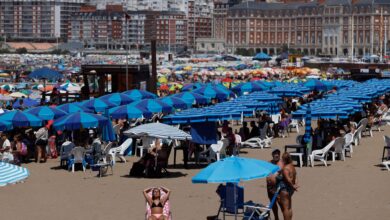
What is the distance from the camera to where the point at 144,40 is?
179 metres

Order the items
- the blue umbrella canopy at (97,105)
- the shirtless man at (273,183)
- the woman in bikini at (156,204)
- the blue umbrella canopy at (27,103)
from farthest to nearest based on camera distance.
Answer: the blue umbrella canopy at (27,103) < the blue umbrella canopy at (97,105) < the shirtless man at (273,183) < the woman in bikini at (156,204)

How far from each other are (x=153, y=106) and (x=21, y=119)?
4.57 meters

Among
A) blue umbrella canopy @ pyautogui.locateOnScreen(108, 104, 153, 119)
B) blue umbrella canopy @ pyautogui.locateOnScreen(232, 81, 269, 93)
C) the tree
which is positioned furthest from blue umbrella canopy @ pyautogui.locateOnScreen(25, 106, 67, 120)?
the tree

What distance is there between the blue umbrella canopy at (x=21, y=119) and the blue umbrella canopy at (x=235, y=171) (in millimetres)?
9580

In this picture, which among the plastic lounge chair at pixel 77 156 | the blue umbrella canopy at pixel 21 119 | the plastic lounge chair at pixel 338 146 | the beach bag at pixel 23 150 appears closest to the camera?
the plastic lounge chair at pixel 77 156

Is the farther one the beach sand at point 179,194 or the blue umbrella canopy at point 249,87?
the blue umbrella canopy at point 249,87

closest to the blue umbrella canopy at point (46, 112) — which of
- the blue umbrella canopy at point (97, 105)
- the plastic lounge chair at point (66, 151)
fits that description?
the plastic lounge chair at point (66, 151)

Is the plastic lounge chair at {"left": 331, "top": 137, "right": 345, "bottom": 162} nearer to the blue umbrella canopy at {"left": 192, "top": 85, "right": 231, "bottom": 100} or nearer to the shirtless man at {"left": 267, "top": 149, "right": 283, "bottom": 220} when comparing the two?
the shirtless man at {"left": 267, "top": 149, "right": 283, "bottom": 220}

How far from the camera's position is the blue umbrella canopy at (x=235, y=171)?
1218cm

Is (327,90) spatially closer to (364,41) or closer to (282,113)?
(282,113)

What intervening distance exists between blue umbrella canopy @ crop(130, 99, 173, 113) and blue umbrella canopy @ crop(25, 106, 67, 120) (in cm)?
221

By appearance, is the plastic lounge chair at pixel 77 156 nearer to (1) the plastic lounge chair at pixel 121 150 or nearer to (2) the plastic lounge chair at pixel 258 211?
(1) the plastic lounge chair at pixel 121 150

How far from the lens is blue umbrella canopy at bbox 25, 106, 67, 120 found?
73.8 feet

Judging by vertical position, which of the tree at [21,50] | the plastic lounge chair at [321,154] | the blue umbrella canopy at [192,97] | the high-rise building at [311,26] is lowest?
the plastic lounge chair at [321,154]
